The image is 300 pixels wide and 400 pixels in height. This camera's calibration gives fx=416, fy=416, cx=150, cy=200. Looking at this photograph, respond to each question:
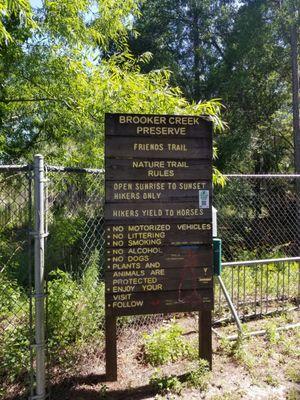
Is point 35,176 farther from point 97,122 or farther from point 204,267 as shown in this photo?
point 97,122

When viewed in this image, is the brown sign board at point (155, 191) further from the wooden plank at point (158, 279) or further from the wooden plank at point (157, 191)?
the wooden plank at point (158, 279)

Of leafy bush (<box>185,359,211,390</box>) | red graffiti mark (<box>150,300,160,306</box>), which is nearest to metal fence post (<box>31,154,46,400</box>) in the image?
red graffiti mark (<box>150,300,160,306</box>)

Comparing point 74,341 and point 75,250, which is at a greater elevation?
point 75,250

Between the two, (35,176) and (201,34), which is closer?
(35,176)

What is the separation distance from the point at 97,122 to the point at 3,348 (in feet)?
9.39

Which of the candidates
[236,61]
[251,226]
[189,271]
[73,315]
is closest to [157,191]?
[189,271]

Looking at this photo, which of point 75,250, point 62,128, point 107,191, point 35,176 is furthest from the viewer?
point 75,250

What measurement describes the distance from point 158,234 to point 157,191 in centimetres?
39

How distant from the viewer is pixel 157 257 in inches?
150

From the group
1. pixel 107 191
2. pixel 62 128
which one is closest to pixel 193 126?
pixel 107 191

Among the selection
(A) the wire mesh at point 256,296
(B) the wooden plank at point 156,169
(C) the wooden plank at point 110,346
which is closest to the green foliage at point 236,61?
(A) the wire mesh at point 256,296

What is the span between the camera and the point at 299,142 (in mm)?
14336

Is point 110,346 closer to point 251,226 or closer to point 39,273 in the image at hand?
point 39,273

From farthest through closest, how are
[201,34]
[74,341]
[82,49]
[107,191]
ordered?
[201,34] → [82,49] → [74,341] → [107,191]
